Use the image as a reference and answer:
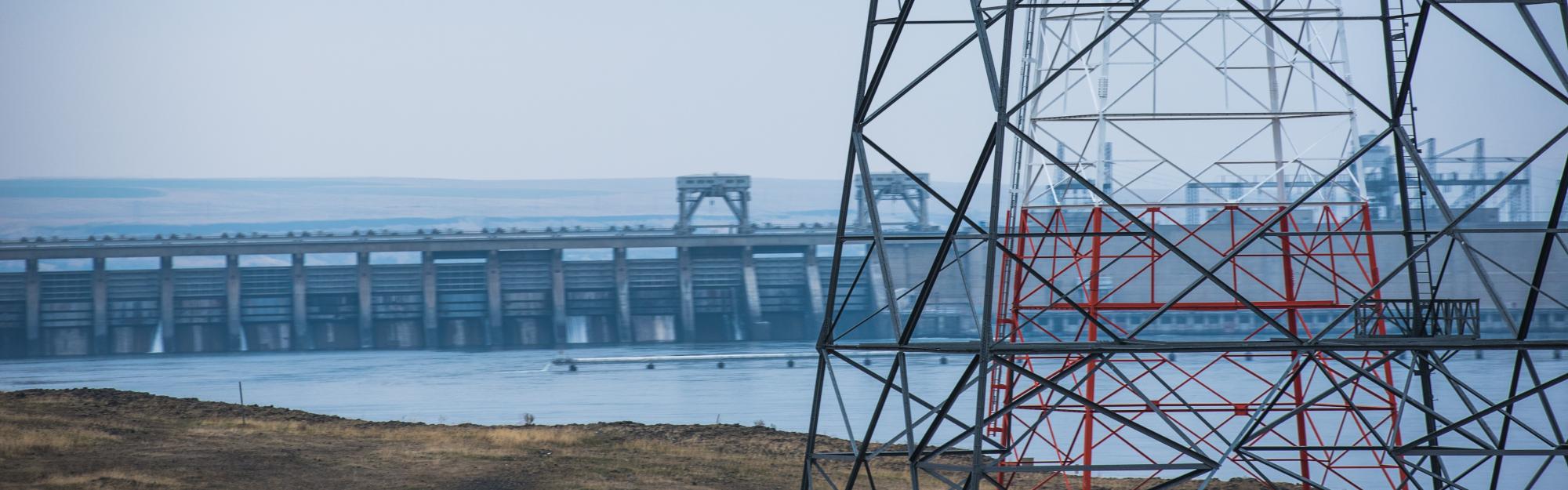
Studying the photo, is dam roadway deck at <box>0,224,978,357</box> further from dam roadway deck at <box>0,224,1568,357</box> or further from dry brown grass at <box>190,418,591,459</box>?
dry brown grass at <box>190,418,591,459</box>

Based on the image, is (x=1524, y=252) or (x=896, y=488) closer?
(x=896, y=488)

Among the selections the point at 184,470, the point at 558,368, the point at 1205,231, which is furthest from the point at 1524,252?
the point at 184,470

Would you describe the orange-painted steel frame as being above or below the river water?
above

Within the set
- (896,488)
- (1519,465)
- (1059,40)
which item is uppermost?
(1059,40)

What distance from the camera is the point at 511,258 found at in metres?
129

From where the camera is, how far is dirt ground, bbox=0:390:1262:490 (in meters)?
22.4

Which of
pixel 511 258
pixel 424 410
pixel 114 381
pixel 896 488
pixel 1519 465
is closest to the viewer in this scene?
pixel 896 488

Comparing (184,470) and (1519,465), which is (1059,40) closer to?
(184,470)

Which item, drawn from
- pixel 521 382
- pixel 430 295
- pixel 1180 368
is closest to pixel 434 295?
pixel 430 295

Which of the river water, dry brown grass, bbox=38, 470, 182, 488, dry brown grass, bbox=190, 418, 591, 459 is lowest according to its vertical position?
the river water

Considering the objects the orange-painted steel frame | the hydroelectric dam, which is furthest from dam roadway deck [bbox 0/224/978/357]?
the orange-painted steel frame

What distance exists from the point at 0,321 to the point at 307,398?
2570 inches

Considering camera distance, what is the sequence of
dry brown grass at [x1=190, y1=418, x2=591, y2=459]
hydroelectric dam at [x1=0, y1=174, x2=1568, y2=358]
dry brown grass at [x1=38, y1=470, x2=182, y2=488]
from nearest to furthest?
dry brown grass at [x1=38, y1=470, x2=182, y2=488]
dry brown grass at [x1=190, y1=418, x2=591, y2=459]
hydroelectric dam at [x1=0, y1=174, x2=1568, y2=358]

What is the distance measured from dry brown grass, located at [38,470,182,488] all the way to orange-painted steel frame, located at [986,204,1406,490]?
40.7 ft
